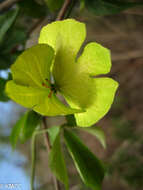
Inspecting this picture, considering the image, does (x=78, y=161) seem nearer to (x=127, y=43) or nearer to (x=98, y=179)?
(x=98, y=179)

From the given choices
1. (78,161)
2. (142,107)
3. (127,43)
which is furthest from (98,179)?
(127,43)

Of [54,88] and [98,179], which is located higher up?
[54,88]

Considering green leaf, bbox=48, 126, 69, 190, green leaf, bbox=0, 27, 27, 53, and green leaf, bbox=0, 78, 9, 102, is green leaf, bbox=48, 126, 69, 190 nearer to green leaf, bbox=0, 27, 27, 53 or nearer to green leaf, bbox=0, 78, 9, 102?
green leaf, bbox=0, 78, 9, 102

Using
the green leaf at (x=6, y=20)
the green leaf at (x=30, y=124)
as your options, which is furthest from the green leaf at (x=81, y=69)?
the green leaf at (x=6, y=20)

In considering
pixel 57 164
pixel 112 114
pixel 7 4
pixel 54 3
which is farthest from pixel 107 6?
pixel 112 114

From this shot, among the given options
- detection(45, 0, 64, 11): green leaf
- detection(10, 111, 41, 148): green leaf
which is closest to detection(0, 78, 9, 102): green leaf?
detection(10, 111, 41, 148): green leaf

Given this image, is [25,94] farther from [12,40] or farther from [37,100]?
[12,40]

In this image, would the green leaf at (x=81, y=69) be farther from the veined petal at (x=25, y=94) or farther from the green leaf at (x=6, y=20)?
the green leaf at (x=6, y=20)
